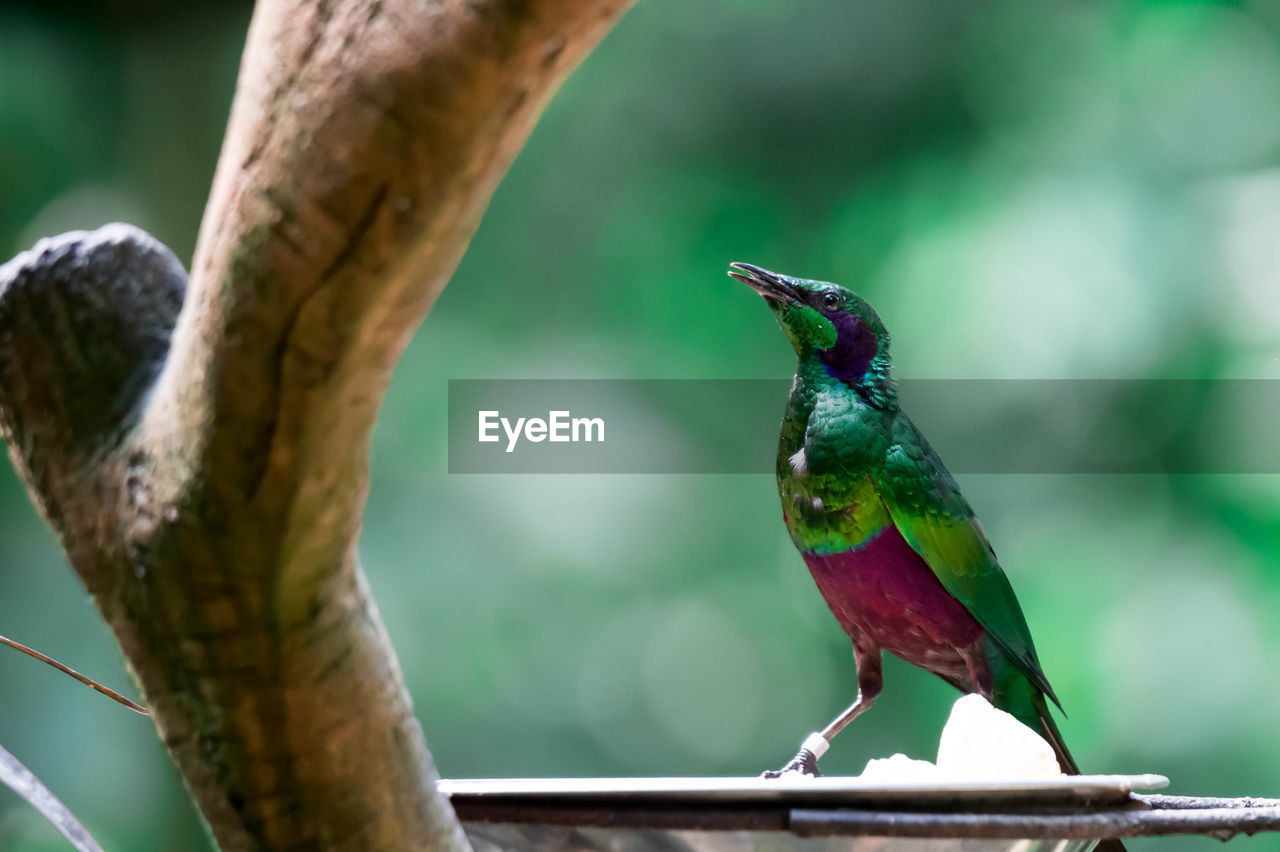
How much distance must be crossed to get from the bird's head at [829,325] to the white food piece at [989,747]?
0.30 m

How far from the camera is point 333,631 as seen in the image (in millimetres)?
359

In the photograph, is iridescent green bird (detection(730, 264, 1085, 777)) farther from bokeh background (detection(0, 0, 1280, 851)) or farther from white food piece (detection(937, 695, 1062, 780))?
bokeh background (detection(0, 0, 1280, 851))

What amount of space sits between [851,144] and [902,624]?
1261 millimetres

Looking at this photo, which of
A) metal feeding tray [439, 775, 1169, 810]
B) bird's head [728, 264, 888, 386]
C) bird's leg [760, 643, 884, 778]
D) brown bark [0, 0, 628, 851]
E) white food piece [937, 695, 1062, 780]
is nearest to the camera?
brown bark [0, 0, 628, 851]

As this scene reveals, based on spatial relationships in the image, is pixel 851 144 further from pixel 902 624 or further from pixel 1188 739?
pixel 902 624

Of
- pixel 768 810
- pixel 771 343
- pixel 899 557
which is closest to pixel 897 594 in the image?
pixel 899 557

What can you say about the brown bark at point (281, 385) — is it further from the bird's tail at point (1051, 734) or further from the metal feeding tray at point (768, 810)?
the bird's tail at point (1051, 734)

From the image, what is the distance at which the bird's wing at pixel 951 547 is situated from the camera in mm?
827

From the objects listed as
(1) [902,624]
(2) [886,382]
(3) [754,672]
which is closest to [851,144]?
(3) [754,672]

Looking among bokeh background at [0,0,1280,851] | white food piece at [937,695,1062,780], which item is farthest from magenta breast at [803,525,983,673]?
bokeh background at [0,0,1280,851]

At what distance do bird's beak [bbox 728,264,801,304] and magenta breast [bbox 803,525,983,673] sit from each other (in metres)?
0.21

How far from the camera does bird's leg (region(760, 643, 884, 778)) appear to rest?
0.79 m

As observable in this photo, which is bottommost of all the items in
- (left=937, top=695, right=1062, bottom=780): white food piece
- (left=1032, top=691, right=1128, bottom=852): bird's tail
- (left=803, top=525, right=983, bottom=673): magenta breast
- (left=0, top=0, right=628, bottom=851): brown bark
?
(left=1032, top=691, right=1128, bottom=852): bird's tail

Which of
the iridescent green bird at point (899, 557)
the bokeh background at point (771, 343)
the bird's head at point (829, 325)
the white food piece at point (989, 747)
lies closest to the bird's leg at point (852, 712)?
the iridescent green bird at point (899, 557)
